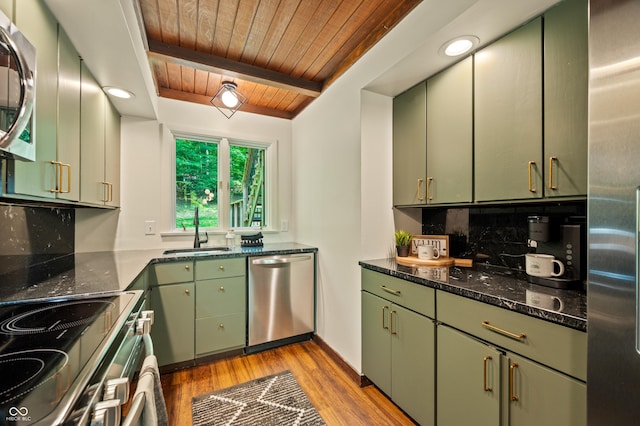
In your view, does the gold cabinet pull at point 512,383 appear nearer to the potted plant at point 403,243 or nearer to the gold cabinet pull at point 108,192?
the potted plant at point 403,243

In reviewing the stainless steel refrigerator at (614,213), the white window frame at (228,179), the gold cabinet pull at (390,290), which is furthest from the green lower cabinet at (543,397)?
the white window frame at (228,179)

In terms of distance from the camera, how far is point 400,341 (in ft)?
5.39

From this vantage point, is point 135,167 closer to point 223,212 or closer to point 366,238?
point 223,212

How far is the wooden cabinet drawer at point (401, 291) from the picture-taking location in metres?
1.45

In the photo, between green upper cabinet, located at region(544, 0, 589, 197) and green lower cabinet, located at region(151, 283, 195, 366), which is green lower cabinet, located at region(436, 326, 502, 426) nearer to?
green upper cabinet, located at region(544, 0, 589, 197)

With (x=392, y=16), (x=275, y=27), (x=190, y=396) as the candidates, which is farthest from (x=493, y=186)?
(x=190, y=396)

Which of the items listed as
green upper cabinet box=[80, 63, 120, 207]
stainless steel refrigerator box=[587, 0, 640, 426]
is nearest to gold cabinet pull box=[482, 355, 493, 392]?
stainless steel refrigerator box=[587, 0, 640, 426]

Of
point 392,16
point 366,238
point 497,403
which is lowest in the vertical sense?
point 497,403

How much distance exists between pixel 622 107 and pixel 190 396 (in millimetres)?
2644

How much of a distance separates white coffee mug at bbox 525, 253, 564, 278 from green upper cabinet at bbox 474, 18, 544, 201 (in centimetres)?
31

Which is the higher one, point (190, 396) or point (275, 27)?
point (275, 27)

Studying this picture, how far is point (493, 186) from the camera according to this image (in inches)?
57.1

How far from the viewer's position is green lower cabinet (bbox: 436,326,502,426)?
1155mm

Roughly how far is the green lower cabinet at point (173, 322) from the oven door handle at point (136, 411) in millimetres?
1674
